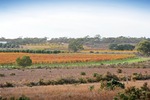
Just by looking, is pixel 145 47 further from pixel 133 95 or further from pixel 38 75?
pixel 133 95

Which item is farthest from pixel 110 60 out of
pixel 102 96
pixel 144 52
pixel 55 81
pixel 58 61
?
pixel 102 96

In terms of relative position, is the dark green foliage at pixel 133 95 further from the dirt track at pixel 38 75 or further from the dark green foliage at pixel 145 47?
the dark green foliage at pixel 145 47

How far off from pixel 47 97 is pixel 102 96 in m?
3.37

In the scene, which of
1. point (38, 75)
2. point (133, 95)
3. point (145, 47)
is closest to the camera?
point (133, 95)

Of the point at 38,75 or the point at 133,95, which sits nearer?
the point at 133,95

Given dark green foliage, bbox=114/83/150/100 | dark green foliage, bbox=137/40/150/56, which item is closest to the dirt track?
dark green foliage, bbox=114/83/150/100

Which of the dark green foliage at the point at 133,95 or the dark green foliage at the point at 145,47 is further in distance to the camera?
the dark green foliage at the point at 145,47

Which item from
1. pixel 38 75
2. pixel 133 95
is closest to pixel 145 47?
pixel 38 75

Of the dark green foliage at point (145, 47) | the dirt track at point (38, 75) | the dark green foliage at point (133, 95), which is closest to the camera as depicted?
the dark green foliage at point (133, 95)

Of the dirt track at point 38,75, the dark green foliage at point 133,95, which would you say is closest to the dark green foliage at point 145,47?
the dirt track at point 38,75

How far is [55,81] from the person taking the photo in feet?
109

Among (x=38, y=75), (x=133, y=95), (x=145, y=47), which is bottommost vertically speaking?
(x=38, y=75)

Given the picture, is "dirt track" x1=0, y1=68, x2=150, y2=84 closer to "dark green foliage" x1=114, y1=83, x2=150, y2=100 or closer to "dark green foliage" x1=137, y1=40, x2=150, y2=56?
"dark green foliage" x1=114, y1=83, x2=150, y2=100

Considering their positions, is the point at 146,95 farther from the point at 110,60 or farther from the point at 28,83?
the point at 110,60
